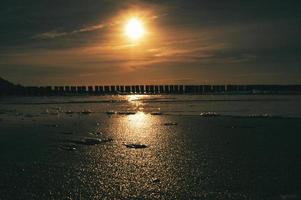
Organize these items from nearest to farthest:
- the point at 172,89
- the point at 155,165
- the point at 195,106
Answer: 1. the point at 155,165
2. the point at 195,106
3. the point at 172,89

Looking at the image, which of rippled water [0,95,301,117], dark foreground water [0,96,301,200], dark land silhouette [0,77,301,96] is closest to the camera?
dark foreground water [0,96,301,200]

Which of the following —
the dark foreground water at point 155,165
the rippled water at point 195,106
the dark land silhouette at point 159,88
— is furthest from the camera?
the dark land silhouette at point 159,88

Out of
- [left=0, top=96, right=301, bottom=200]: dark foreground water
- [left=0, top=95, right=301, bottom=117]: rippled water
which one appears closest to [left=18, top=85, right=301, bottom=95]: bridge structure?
[left=0, top=95, right=301, bottom=117]: rippled water

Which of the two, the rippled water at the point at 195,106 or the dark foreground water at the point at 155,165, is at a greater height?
the dark foreground water at the point at 155,165

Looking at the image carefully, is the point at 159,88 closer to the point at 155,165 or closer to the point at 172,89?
the point at 172,89

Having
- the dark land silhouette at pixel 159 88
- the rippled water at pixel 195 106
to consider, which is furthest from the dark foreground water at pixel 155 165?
the dark land silhouette at pixel 159 88

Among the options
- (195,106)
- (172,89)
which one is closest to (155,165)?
(195,106)

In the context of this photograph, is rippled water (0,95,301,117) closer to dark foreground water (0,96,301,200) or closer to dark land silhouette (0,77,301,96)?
dark foreground water (0,96,301,200)

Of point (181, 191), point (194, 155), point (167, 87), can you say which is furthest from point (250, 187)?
point (167, 87)

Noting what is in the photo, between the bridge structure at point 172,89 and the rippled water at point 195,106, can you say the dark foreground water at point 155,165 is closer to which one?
the rippled water at point 195,106

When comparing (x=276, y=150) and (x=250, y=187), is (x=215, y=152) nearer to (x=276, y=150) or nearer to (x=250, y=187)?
(x=276, y=150)

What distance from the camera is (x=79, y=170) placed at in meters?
6.38

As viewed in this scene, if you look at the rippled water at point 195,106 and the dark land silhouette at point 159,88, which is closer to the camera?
the rippled water at point 195,106

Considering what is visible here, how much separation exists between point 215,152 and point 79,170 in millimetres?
2461
